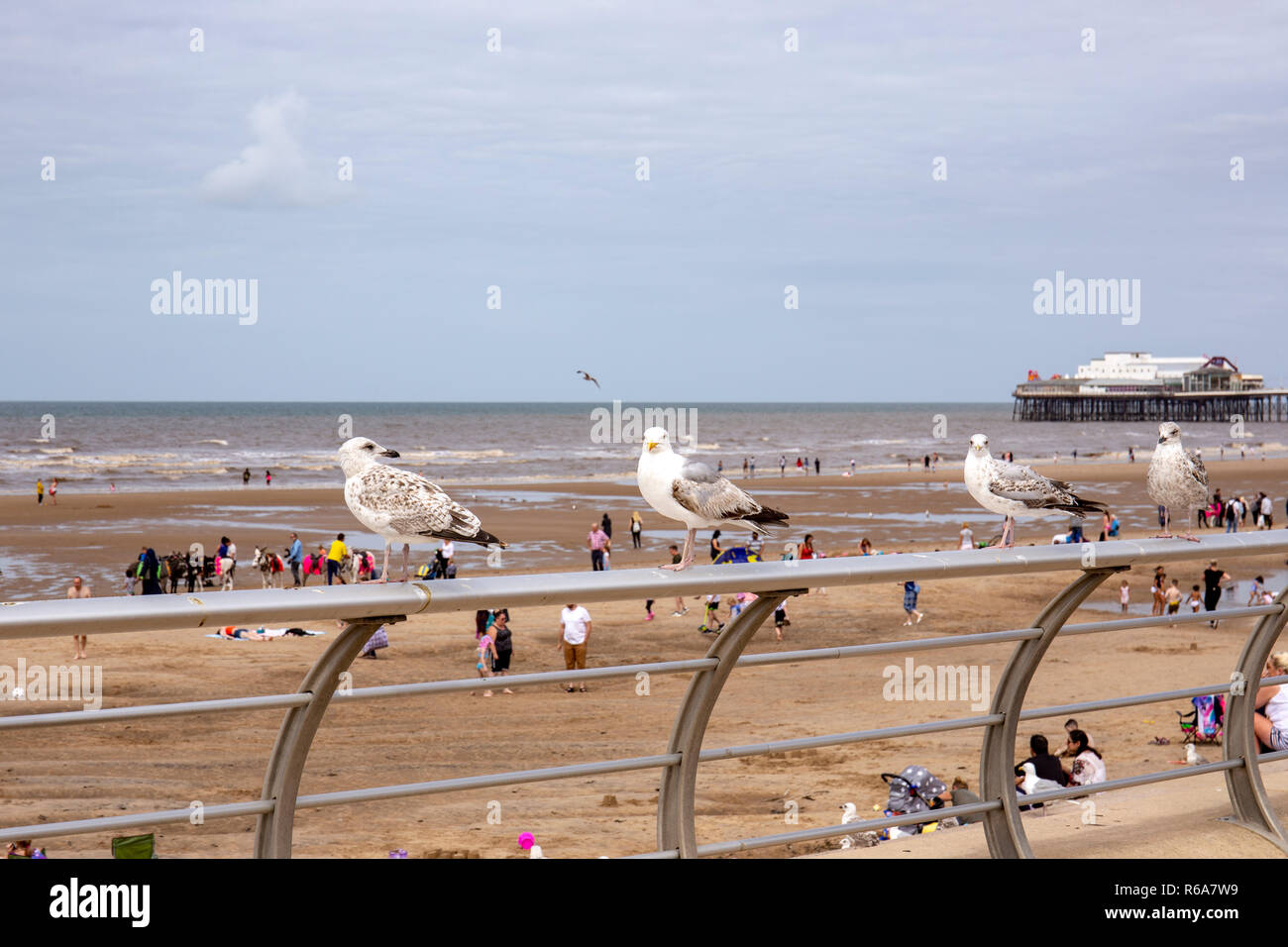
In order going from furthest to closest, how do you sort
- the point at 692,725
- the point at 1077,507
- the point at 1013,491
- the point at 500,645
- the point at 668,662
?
the point at 500,645
the point at 1077,507
the point at 1013,491
the point at 668,662
the point at 692,725

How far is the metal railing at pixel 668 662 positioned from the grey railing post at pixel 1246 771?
0.06ft

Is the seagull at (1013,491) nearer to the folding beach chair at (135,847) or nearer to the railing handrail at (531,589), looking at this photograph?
the railing handrail at (531,589)

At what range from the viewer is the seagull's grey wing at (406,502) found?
4.29 metres

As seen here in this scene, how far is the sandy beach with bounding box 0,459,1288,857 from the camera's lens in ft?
31.9

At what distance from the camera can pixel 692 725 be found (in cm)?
297

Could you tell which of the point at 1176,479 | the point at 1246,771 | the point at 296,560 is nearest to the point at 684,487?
the point at 1246,771

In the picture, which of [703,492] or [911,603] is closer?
[703,492]

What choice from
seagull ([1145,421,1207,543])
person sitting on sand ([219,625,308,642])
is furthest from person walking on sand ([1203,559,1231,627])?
seagull ([1145,421,1207,543])

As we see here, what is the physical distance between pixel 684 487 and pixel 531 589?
2.27m

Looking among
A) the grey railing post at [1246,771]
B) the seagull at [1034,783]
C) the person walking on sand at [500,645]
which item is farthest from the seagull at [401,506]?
the person walking on sand at [500,645]

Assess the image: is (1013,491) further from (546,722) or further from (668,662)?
(546,722)

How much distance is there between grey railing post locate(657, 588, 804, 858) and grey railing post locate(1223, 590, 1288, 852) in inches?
73.8

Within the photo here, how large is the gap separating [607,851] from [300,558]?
60.1 feet
